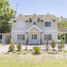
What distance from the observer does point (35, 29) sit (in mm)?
57562

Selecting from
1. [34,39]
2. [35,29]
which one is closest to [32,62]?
[35,29]

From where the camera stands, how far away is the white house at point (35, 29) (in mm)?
57781

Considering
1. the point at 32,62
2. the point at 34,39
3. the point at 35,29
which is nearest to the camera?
the point at 32,62

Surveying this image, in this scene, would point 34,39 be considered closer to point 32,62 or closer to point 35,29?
point 35,29

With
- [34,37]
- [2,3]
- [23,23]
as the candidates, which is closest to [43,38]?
[34,37]

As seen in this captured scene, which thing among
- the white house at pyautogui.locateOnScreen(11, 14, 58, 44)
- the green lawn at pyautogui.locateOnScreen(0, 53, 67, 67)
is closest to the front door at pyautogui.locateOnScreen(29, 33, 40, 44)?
the white house at pyautogui.locateOnScreen(11, 14, 58, 44)

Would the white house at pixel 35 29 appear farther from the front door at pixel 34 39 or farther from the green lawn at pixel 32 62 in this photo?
the green lawn at pixel 32 62

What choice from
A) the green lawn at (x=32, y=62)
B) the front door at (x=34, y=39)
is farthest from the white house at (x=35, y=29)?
the green lawn at (x=32, y=62)

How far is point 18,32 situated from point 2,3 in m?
→ 37.3

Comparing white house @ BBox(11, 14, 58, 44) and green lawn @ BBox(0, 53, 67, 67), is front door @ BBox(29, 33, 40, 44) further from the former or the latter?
green lawn @ BBox(0, 53, 67, 67)

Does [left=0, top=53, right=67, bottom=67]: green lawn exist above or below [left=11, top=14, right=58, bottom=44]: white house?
below

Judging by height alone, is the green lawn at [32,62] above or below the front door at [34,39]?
below

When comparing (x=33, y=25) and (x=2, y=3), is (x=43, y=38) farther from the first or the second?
(x=2, y=3)

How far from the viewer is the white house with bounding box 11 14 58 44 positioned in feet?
190
